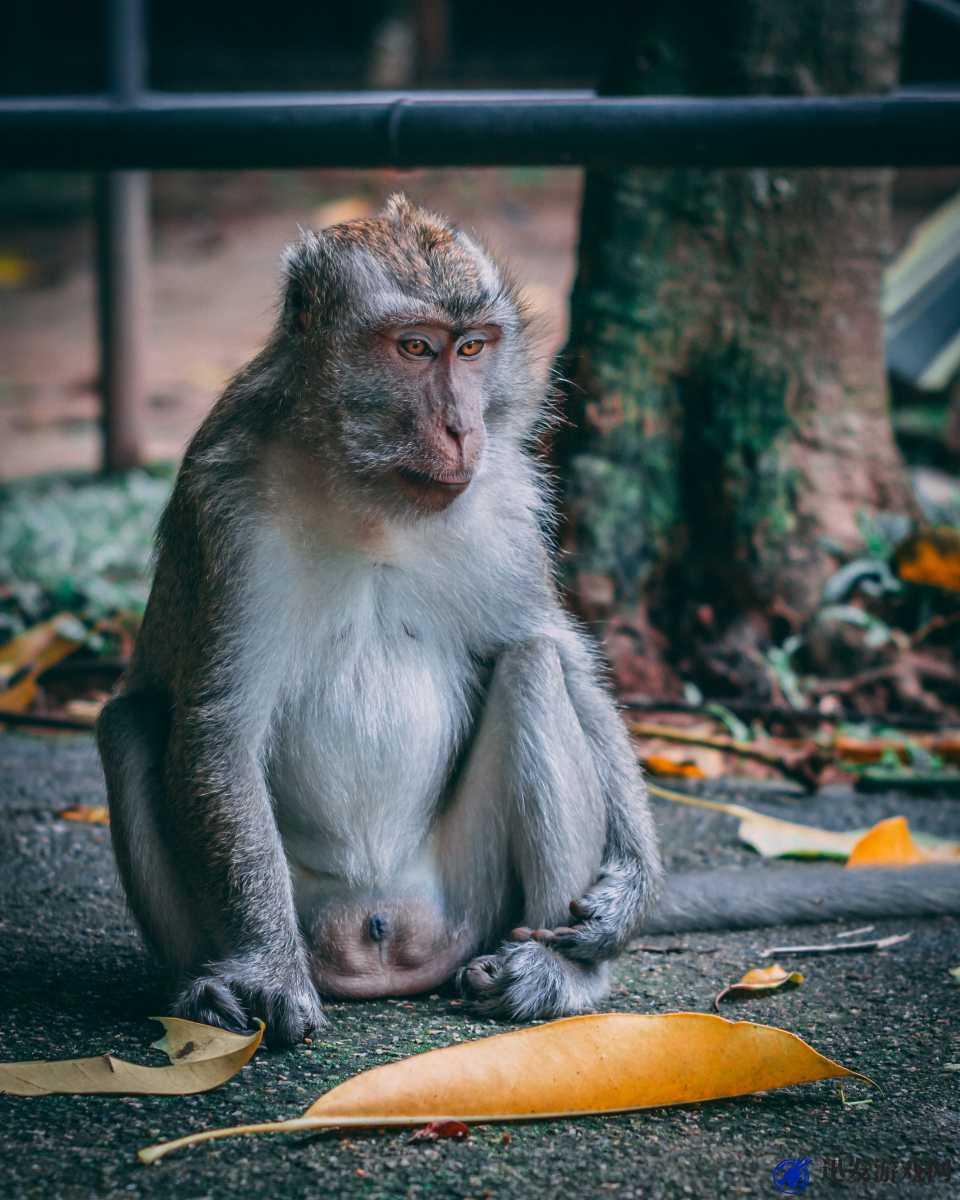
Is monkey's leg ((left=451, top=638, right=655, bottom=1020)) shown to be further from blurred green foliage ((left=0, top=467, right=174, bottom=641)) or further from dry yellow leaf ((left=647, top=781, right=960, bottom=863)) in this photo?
blurred green foliage ((left=0, top=467, right=174, bottom=641))

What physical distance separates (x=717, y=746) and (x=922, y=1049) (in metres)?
1.93

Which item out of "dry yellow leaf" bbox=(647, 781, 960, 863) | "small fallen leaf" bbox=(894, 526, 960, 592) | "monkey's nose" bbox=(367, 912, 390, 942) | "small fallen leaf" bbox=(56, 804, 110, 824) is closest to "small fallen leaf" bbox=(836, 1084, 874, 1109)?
"monkey's nose" bbox=(367, 912, 390, 942)

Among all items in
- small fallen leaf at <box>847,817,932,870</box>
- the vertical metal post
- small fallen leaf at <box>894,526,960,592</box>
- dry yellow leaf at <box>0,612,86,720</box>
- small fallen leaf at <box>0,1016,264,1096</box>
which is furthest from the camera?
the vertical metal post

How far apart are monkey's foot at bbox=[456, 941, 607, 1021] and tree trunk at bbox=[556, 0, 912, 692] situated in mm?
2157

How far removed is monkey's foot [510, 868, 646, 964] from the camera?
3.02 meters

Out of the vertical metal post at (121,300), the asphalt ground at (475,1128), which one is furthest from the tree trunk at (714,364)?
the vertical metal post at (121,300)

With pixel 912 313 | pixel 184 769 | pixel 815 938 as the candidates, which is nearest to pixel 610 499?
pixel 815 938

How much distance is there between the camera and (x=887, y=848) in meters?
3.76

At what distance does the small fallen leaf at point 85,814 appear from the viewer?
4023mm

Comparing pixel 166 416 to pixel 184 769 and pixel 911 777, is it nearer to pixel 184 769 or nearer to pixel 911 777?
pixel 911 777

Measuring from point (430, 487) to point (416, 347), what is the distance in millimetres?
278

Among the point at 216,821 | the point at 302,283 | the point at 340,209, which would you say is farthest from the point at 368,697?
the point at 340,209

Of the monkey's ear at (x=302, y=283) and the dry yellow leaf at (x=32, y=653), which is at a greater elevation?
the monkey's ear at (x=302, y=283)

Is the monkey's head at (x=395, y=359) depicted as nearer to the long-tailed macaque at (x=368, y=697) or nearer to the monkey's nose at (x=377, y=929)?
the long-tailed macaque at (x=368, y=697)
